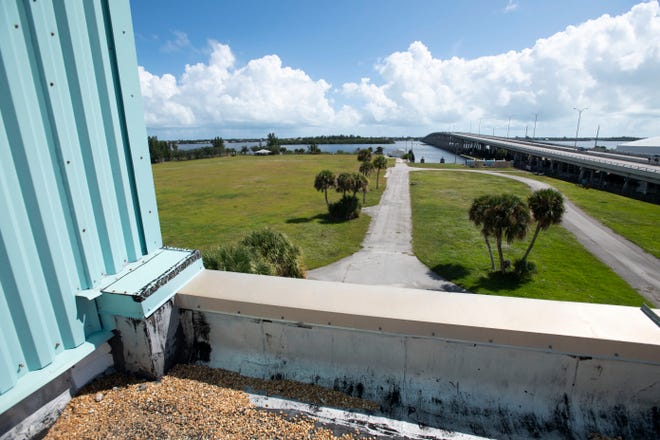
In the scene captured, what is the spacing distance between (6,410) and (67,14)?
112 inches

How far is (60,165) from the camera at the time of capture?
96.4 inches

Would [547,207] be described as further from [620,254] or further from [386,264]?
[620,254]

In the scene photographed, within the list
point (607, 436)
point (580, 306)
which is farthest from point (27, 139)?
point (607, 436)

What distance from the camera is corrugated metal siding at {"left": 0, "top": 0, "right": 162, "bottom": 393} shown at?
2148 millimetres

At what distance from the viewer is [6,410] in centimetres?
A: 219

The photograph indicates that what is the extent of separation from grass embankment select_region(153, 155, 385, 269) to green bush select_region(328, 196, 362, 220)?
36.8 inches

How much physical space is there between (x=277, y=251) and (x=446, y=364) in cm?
1026

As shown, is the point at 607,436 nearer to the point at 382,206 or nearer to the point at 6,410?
the point at 6,410

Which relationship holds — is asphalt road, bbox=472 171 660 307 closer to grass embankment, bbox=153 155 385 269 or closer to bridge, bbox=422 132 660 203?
grass embankment, bbox=153 155 385 269

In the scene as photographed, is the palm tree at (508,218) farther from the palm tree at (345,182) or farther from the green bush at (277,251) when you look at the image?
the palm tree at (345,182)


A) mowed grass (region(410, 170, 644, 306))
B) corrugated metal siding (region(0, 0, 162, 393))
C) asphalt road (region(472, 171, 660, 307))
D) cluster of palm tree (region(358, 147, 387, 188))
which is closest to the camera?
corrugated metal siding (region(0, 0, 162, 393))

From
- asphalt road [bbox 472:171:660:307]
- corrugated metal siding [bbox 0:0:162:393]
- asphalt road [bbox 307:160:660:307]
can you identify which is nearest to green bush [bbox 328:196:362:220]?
asphalt road [bbox 307:160:660:307]

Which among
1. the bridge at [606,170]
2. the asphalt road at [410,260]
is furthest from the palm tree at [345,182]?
the bridge at [606,170]

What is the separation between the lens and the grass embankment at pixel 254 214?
24.8 m
